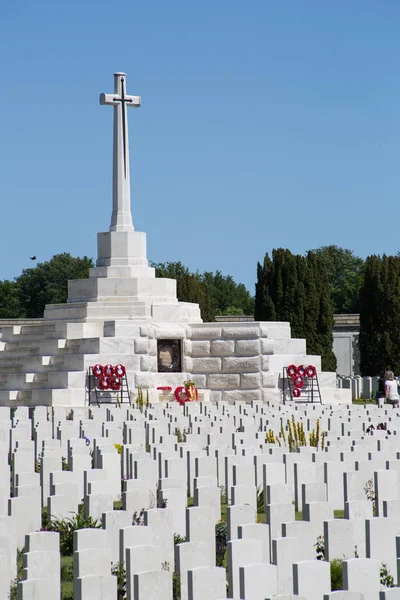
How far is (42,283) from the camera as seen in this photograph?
6212 cm

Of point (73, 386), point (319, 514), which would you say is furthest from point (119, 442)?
point (73, 386)

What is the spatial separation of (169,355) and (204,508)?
54.3ft

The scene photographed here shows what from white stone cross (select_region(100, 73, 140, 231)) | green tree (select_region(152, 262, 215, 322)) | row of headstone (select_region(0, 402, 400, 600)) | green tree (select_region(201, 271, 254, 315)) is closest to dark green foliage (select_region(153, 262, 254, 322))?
green tree (select_region(201, 271, 254, 315))

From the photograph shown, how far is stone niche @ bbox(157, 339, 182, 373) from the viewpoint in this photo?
23.1 m

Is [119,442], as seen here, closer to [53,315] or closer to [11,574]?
[11,574]

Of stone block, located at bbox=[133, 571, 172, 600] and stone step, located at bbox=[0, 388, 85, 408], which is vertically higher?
stone step, located at bbox=[0, 388, 85, 408]

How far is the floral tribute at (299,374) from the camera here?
22.8 m

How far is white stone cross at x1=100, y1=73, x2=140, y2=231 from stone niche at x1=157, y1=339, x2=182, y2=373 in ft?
9.59

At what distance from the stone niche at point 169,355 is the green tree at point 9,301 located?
3983cm

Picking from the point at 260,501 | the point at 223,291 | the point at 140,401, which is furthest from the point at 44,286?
the point at 260,501

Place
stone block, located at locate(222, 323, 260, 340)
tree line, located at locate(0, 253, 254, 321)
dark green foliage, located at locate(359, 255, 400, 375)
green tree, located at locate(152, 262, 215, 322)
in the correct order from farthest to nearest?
tree line, located at locate(0, 253, 254, 321) < green tree, located at locate(152, 262, 215, 322) < dark green foliage, located at locate(359, 255, 400, 375) < stone block, located at locate(222, 323, 260, 340)

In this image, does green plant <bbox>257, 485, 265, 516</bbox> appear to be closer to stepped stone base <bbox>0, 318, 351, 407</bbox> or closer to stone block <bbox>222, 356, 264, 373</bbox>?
stepped stone base <bbox>0, 318, 351, 407</bbox>

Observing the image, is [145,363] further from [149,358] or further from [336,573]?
[336,573]

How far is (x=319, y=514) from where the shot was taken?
6.59 meters
